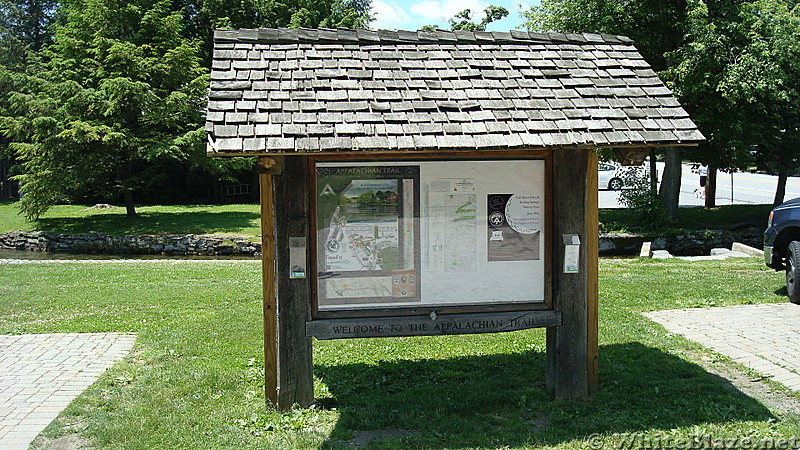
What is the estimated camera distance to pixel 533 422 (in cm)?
573

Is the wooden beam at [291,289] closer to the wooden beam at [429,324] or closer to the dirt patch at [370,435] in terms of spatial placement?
→ the wooden beam at [429,324]

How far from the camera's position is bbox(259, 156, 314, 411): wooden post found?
5.64 metres

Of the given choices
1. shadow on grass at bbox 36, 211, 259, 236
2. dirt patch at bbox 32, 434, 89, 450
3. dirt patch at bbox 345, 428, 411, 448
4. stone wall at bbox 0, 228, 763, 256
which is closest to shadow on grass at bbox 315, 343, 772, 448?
dirt patch at bbox 345, 428, 411, 448

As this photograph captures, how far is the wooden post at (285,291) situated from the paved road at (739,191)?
22.1 metres

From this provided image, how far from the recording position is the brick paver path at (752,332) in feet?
22.6

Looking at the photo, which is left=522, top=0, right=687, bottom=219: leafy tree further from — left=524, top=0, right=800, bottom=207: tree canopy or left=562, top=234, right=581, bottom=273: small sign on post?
left=562, top=234, right=581, bottom=273: small sign on post

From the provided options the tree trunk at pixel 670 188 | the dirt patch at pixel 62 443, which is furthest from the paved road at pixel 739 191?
the dirt patch at pixel 62 443

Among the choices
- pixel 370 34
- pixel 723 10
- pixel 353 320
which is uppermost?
pixel 723 10

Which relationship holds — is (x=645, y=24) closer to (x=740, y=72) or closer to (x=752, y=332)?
(x=740, y=72)

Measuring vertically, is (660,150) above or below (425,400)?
above

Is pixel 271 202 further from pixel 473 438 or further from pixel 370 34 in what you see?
pixel 473 438

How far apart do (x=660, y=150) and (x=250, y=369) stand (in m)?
21.0

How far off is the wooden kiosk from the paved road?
68.9 feet

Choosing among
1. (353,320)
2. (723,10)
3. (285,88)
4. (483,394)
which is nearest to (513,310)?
(483,394)
